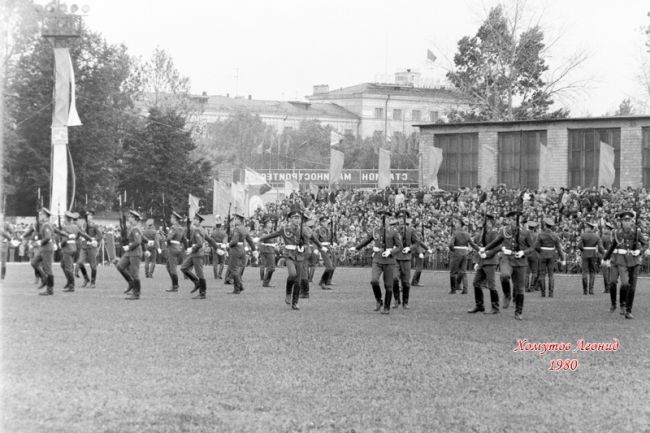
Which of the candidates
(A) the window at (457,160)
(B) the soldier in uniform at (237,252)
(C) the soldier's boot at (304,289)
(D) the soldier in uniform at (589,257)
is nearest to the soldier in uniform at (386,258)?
(C) the soldier's boot at (304,289)

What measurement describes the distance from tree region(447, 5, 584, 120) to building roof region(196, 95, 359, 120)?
127ft

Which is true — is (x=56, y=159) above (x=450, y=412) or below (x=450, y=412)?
above

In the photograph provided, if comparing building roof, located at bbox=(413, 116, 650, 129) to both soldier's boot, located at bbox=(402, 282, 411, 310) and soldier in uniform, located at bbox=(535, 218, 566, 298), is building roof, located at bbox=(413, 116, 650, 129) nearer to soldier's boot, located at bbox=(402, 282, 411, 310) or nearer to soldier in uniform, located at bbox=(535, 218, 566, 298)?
soldier in uniform, located at bbox=(535, 218, 566, 298)

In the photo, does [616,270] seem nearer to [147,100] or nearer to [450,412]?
[450,412]

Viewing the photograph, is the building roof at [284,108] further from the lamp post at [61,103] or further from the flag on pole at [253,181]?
the lamp post at [61,103]

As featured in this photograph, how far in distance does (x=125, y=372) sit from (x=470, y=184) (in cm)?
4271

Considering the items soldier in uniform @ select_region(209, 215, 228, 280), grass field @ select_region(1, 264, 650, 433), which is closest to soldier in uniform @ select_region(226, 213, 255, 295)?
soldier in uniform @ select_region(209, 215, 228, 280)

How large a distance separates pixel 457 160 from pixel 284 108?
59.1 m

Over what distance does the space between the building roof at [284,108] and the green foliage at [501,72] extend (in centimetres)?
3862

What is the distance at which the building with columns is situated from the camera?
48.2 m

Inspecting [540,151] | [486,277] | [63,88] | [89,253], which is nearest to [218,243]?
[89,253]

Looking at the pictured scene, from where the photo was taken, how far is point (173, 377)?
1255 centimetres

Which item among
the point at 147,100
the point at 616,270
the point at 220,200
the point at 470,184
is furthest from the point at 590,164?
the point at 147,100

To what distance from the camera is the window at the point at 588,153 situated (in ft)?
160
